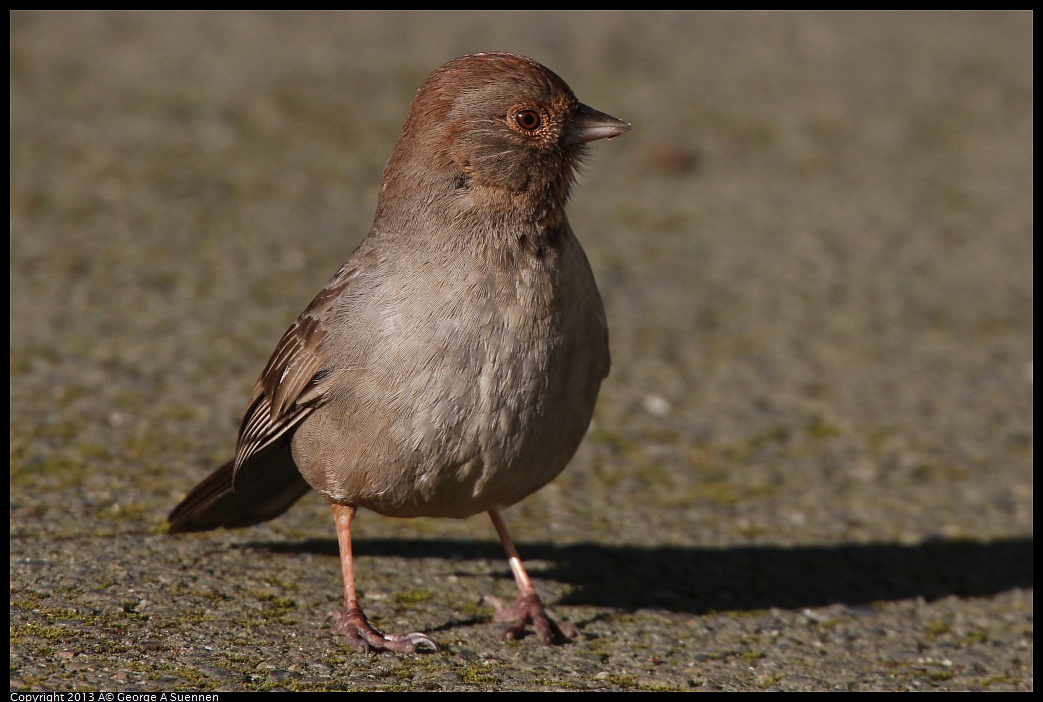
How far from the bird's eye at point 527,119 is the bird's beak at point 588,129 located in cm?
14

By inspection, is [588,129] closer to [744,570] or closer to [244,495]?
[244,495]

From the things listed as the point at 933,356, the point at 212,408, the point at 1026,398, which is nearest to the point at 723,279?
the point at 933,356

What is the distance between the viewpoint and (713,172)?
35.7 feet

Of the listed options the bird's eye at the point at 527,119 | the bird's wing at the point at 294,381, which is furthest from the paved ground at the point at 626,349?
the bird's eye at the point at 527,119

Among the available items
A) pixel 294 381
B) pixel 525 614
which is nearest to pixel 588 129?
pixel 294 381

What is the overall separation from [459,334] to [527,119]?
95 centimetres

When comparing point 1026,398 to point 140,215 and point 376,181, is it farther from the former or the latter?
point 140,215

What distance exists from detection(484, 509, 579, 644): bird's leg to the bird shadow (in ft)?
1.43

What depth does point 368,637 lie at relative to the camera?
462 centimetres

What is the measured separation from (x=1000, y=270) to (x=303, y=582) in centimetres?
678

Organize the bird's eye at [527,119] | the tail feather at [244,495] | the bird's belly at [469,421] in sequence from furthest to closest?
the tail feather at [244,495], the bird's eye at [527,119], the bird's belly at [469,421]

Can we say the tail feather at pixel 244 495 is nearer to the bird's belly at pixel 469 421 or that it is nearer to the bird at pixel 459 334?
the bird at pixel 459 334

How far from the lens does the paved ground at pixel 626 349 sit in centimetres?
498

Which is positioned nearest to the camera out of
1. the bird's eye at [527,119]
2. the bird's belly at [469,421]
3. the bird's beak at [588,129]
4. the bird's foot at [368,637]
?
the bird's belly at [469,421]
